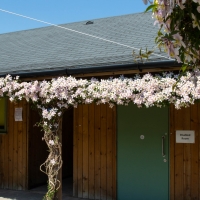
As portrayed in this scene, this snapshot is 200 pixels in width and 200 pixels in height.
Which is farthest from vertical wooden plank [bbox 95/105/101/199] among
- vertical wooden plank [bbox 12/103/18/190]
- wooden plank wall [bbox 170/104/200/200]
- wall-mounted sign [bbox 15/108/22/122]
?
vertical wooden plank [bbox 12/103/18/190]

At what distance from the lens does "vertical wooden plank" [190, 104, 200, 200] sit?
6668mm

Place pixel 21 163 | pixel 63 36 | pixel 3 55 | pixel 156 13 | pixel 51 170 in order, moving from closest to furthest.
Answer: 1. pixel 156 13
2. pixel 51 170
3. pixel 21 163
4. pixel 3 55
5. pixel 63 36

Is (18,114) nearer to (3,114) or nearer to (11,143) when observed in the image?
(3,114)

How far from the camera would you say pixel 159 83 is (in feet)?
18.6

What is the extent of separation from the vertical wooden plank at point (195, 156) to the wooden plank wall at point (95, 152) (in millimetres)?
1580

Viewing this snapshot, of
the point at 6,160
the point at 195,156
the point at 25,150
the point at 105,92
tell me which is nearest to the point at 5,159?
the point at 6,160

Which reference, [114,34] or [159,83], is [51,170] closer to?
[159,83]

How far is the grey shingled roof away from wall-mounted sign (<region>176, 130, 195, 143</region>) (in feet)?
5.16

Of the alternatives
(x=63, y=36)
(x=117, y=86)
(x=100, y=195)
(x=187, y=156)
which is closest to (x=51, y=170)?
(x=100, y=195)

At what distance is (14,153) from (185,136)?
417cm

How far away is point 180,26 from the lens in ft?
6.23

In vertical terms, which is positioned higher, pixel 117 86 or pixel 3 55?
pixel 3 55

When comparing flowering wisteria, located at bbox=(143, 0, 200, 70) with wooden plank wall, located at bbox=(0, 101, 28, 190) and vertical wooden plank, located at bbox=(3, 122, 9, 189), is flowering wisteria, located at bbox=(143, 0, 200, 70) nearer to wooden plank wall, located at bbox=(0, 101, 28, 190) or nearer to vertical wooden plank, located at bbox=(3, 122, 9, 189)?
wooden plank wall, located at bbox=(0, 101, 28, 190)

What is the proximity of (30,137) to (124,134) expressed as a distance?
2.50 m
